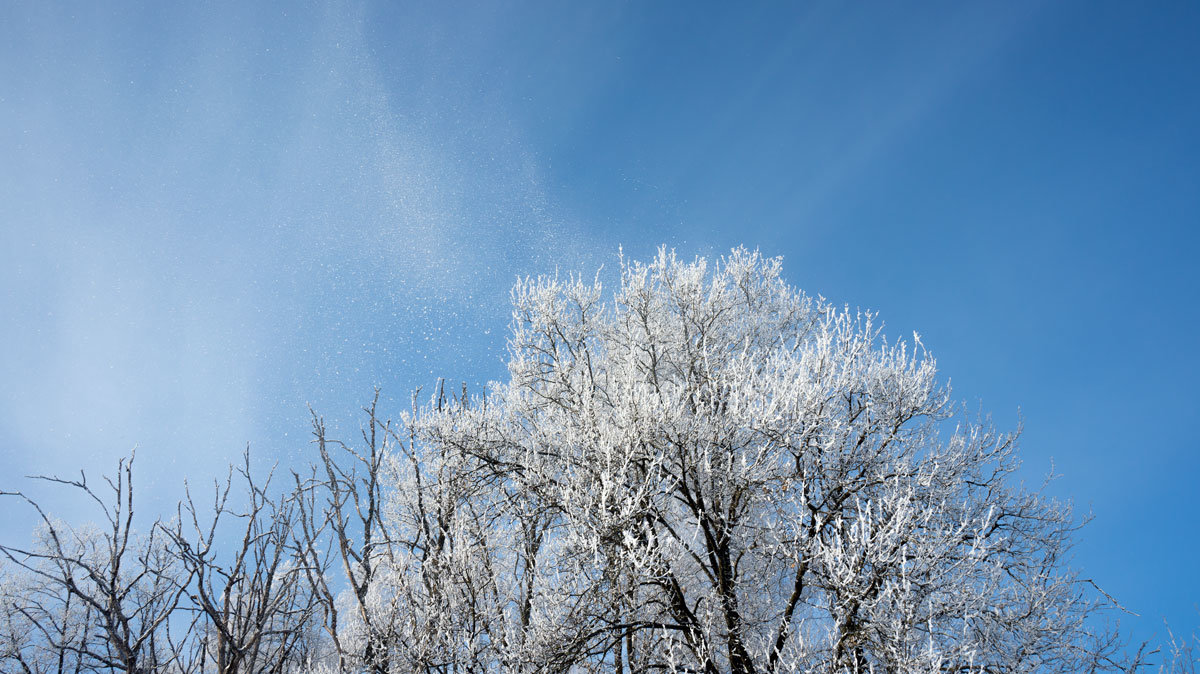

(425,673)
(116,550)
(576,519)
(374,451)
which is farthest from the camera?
(576,519)

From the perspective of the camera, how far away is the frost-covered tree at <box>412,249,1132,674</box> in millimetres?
6676

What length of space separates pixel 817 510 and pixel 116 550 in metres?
7.60

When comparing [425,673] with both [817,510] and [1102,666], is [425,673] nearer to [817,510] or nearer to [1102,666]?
[817,510]

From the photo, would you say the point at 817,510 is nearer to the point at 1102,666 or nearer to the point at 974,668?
the point at 974,668

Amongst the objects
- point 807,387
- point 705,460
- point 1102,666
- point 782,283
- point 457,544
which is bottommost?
point 1102,666

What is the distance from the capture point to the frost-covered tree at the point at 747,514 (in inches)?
263

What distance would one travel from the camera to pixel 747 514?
8695 mm

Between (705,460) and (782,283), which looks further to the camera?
(782,283)

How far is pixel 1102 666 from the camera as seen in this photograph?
7.97m

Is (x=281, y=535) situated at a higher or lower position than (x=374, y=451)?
lower

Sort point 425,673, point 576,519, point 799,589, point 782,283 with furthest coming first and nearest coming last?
point 782,283 < point 799,589 < point 576,519 < point 425,673

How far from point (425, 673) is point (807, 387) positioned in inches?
224

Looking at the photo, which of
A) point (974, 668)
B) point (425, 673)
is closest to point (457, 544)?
point (425, 673)

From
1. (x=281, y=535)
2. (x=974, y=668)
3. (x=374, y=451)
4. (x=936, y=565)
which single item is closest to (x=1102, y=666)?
(x=974, y=668)
